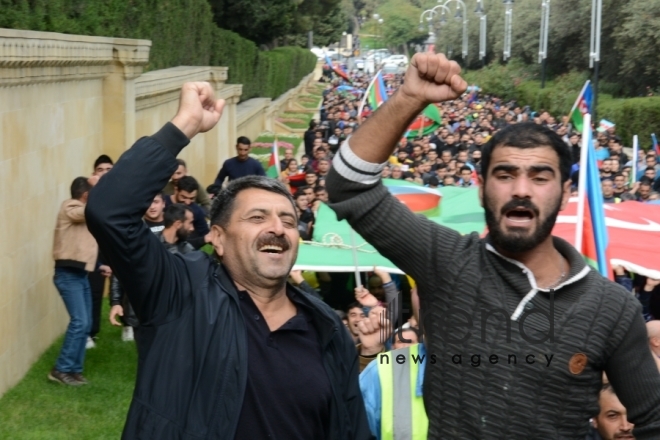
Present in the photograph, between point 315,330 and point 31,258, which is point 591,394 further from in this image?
point 31,258

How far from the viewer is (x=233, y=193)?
11.3 ft

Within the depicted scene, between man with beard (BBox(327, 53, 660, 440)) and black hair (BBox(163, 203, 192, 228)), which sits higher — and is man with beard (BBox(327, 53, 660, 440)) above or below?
above

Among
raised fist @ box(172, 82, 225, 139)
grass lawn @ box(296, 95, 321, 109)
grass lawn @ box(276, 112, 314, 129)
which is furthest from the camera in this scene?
grass lawn @ box(296, 95, 321, 109)

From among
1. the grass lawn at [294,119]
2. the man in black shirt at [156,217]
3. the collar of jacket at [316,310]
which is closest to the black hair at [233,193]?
the collar of jacket at [316,310]

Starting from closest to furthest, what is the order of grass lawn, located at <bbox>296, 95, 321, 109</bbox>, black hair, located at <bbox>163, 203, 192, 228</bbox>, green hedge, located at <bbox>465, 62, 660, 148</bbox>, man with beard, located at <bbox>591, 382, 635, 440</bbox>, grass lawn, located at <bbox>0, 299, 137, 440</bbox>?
man with beard, located at <bbox>591, 382, 635, 440</bbox>, grass lawn, located at <bbox>0, 299, 137, 440</bbox>, black hair, located at <bbox>163, 203, 192, 228</bbox>, green hedge, located at <bbox>465, 62, 660, 148</bbox>, grass lawn, located at <bbox>296, 95, 321, 109</bbox>

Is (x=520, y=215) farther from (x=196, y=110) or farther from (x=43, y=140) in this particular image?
(x=43, y=140)

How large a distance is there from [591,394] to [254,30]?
118 ft

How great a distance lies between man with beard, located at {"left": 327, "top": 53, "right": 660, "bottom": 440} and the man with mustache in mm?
377

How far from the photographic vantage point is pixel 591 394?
288cm

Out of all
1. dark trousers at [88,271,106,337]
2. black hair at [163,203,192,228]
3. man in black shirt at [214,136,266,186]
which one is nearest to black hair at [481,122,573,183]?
black hair at [163,203,192,228]

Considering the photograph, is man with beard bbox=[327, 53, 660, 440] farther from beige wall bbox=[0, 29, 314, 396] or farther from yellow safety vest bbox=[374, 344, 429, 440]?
beige wall bbox=[0, 29, 314, 396]

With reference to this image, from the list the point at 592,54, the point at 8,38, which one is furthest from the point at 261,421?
the point at 592,54

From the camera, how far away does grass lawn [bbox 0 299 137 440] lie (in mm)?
7590

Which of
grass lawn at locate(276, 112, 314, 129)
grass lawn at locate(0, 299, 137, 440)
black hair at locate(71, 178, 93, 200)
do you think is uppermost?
black hair at locate(71, 178, 93, 200)
